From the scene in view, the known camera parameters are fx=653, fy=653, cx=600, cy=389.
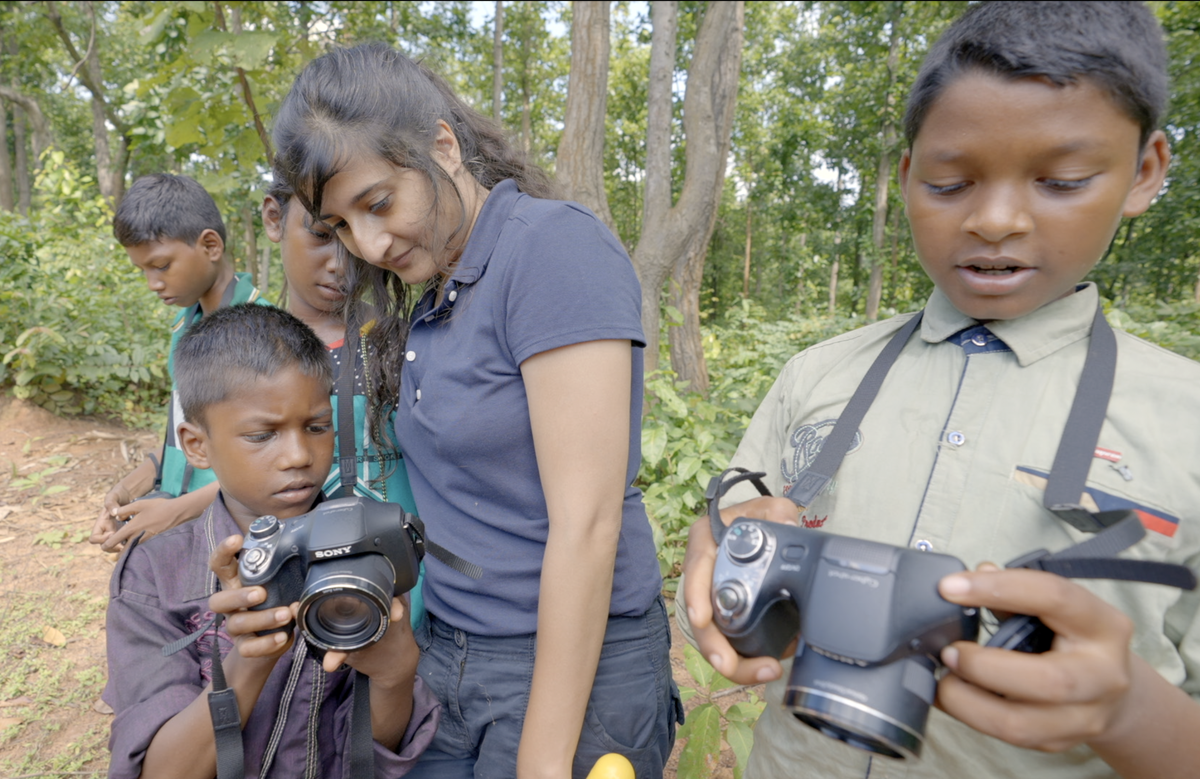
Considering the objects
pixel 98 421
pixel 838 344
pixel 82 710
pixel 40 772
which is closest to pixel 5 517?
pixel 98 421

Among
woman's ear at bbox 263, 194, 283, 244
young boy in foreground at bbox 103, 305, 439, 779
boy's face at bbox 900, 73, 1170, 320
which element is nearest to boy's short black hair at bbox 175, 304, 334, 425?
young boy in foreground at bbox 103, 305, 439, 779

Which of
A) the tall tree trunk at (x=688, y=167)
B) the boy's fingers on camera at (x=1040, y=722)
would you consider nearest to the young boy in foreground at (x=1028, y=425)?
the boy's fingers on camera at (x=1040, y=722)

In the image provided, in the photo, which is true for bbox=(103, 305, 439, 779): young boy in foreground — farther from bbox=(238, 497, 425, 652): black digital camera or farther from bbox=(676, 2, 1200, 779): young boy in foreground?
bbox=(676, 2, 1200, 779): young boy in foreground

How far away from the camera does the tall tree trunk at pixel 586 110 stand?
440 centimetres

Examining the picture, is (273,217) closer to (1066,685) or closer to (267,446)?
(267,446)

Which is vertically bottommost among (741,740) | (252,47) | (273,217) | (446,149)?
(741,740)

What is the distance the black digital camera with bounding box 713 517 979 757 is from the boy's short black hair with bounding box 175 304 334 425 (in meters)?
1.21

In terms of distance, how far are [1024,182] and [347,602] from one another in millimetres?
1296

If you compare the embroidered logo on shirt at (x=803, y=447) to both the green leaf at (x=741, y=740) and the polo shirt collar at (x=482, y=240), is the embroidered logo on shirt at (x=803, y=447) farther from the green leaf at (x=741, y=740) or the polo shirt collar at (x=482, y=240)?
the green leaf at (x=741, y=740)

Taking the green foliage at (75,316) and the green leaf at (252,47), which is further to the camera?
the green foliage at (75,316)

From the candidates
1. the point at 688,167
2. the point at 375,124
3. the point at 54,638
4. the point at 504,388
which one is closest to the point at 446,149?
the point at 375,124

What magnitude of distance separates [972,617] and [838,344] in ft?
2.06

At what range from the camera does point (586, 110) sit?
439 centimetres

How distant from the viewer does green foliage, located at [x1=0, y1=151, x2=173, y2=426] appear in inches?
216
